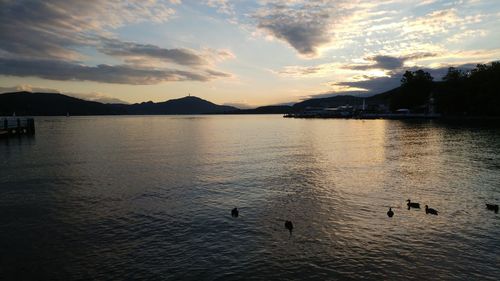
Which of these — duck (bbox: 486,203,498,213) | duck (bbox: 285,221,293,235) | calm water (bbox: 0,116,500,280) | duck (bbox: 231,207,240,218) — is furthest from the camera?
duck (bbox: 486,203,498,213)

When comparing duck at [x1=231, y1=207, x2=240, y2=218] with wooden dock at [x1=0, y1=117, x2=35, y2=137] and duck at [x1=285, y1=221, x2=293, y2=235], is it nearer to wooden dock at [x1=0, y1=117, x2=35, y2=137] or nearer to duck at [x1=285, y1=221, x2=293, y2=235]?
duck at [x1=285, y1=221, x2=293, y2=235]

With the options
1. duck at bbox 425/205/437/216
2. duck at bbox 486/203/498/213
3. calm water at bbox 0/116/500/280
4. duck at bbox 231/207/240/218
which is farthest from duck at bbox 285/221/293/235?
duck at bbox 486/203/498/213

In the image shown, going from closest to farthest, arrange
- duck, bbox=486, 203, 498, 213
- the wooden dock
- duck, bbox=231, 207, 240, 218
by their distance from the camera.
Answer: duck, bbox=231, 207, 240, 218 → duck, bbox=486, 203, 498, 213 → the wooden dock

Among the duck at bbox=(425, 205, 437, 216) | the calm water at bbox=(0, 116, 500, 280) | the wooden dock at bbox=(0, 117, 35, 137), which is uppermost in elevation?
the wooden dock at bbox=(0, 117, 35, 137)

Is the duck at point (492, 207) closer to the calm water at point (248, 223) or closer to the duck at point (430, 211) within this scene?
the calm water at point (248, 223)

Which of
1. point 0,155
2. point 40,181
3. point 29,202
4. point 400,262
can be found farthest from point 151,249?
point 0,155

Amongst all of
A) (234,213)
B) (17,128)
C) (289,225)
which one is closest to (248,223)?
(234,213)

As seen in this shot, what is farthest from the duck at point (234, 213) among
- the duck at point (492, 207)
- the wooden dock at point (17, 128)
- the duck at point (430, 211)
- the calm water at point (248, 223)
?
the wooden dock at point (17, 128)

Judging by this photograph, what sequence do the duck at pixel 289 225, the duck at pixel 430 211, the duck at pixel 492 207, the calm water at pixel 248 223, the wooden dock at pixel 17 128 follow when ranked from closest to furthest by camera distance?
1. the calm water at pixel 248 223
2. the duck at pixel 289 225
3. the duck at pixel 430 211
4. the duck at pixel 492 207
5. the wooden dock at pixel 17 128

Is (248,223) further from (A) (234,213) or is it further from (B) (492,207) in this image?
(B) (492,207)

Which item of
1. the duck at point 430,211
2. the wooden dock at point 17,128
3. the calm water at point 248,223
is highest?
the wooden dock at point 17,128

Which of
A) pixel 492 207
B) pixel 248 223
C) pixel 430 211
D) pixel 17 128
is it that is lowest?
pixel 248 223

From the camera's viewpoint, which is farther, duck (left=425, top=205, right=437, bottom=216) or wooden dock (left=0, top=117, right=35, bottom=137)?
wooden dock (left=0, top=117, right=35, bottom=137)

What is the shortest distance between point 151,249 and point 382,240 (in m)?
11.8
